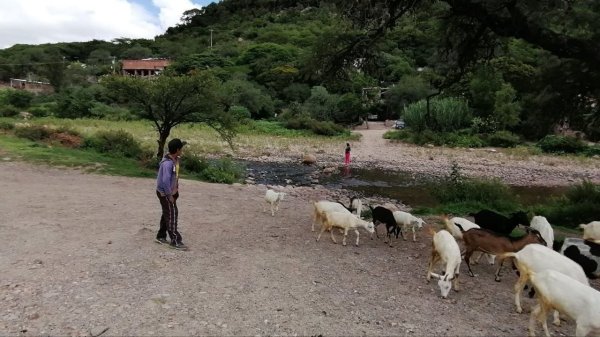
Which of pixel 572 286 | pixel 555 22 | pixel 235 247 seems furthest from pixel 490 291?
pixel 555 22

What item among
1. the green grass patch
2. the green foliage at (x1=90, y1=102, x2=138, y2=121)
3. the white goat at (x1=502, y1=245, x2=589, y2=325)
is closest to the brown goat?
the white goat at (x1=502, y1=245, x2=589, y2=325)

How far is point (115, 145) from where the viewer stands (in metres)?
24.1

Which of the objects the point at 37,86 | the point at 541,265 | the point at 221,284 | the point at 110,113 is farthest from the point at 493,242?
the point at 37,86

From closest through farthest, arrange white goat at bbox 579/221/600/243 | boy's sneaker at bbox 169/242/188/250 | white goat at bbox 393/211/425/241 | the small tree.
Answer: boy's sneaker at bbox 169/242/188/250
white goat at bbox 579/221/600/243
white goat at bbox 393/211/425/241
the small tree

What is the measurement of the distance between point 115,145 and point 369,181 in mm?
13968

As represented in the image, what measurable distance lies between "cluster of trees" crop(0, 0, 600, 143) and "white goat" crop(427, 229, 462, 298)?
16.3ft

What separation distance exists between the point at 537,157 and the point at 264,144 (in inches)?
911

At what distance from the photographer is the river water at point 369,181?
2212 cm

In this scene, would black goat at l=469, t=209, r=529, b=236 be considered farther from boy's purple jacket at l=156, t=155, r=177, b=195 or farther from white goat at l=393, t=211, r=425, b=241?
boy's purple jacket at l=156, t=155, r=177, b=195

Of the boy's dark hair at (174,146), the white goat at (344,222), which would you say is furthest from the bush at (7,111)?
the white goat at (344,222)

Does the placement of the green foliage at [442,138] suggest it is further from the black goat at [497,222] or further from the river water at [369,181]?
the black goat at [497,222]

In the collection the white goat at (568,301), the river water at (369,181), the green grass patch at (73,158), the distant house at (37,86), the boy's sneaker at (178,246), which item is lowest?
the river water at (369,181)

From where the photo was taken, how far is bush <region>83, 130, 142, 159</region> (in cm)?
2370

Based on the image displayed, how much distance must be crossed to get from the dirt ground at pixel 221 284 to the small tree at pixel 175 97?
10.4 m
